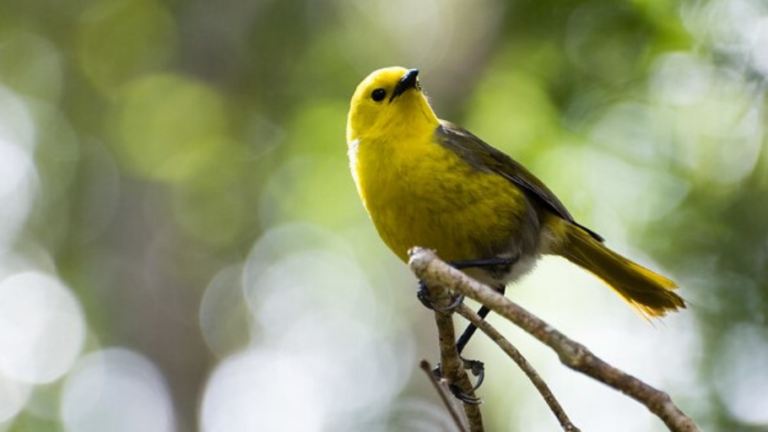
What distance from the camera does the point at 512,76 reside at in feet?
22.0

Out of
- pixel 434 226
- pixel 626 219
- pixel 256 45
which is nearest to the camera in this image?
pixel 434 226

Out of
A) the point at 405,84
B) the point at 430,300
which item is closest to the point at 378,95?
the point at 405,84

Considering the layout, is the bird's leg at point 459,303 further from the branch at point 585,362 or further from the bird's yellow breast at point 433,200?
the branch at point 585,362

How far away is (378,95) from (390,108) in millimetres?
144

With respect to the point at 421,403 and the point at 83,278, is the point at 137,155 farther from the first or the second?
the point at 421,403

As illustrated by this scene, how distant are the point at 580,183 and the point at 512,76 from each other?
0.77m

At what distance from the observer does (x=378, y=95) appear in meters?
4.72

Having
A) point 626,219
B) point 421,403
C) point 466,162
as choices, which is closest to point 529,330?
Answer: point 466,162

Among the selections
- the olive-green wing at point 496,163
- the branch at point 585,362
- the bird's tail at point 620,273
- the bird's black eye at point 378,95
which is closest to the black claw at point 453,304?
the branch at point 585,362

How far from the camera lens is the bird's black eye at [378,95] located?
Result: 4.71m

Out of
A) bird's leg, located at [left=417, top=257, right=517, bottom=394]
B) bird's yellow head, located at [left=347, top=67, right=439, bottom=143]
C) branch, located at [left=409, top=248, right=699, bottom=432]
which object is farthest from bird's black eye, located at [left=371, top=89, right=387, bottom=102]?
branch, located at [left=409, top=248, right=699, bottom=432]

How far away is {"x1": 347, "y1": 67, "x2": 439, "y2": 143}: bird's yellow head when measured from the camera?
4.51 meters

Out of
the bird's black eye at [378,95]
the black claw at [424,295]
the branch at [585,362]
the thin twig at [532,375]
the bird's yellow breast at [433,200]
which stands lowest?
the branch at [585,362]

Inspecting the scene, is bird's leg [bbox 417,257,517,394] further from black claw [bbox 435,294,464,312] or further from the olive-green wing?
the olive-green wing
